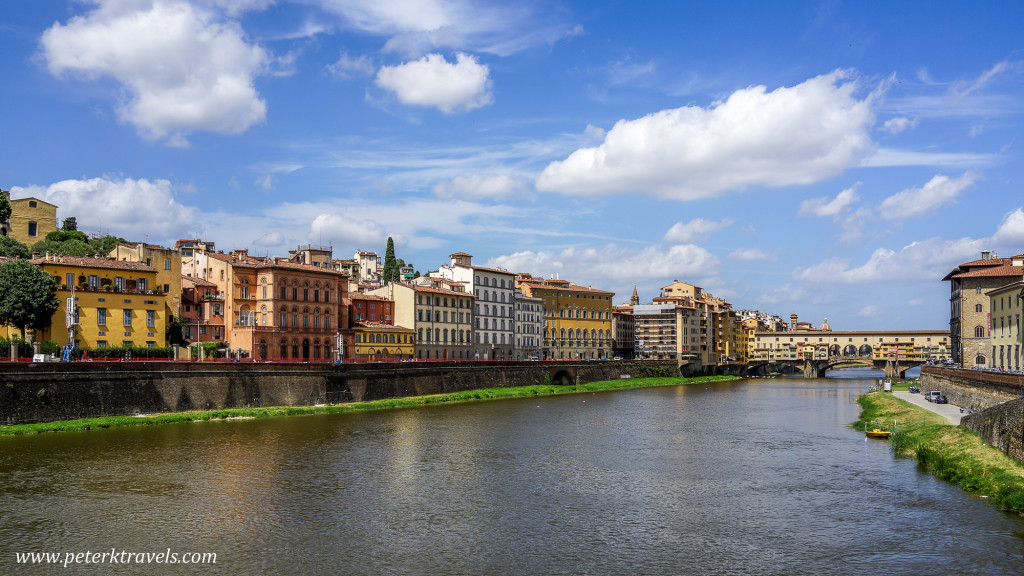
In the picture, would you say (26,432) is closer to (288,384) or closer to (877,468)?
(288,384)

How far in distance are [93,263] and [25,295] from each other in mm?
8429

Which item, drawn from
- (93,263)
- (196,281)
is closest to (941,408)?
(196,281)

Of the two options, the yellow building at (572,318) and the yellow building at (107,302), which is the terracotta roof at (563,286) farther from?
the yellow building at (107,302)

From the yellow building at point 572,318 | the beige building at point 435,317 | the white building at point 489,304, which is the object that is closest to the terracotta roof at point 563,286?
the yellow building at point 572,318

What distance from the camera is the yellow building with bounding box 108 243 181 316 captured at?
78.2m

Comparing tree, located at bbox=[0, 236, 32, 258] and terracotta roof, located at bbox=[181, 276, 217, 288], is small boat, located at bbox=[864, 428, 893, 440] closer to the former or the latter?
terracotta roof, located at bbox=[181, 276, 217, 288]

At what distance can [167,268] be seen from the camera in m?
79.1

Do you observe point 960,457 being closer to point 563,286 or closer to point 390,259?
point 563,286

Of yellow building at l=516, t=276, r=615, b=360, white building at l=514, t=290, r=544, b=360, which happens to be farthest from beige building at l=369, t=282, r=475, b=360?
yellow building at l=516, t=276, r=615, b=360

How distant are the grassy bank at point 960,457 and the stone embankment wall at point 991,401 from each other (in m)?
0.58

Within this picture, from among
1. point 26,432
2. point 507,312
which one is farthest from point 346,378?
point 507,312

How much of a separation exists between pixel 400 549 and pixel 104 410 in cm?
3956

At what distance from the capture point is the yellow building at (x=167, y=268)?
78250 millimetres

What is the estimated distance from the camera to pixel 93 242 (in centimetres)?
10788
